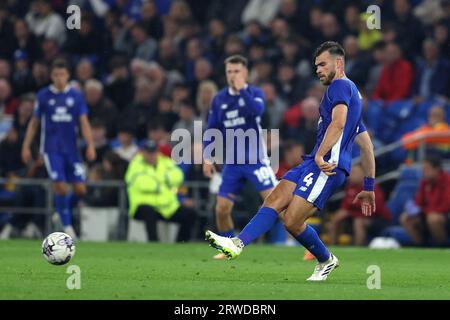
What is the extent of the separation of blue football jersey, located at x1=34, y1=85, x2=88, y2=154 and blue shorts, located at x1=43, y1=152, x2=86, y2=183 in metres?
0.09

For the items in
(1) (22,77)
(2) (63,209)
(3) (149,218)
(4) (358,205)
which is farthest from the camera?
(1) (22,77)

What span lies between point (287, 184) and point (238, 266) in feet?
7.96

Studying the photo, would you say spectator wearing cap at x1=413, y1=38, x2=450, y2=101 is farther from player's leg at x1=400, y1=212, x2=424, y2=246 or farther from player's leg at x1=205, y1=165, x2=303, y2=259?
player's leg at x1=205, y1=165, x2=303, y2=259

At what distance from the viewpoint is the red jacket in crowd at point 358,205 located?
18.2m

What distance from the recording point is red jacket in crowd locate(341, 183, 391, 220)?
18.2 meters

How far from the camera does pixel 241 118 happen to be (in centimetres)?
1478

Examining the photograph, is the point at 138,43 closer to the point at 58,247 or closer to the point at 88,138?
the point at 88,138

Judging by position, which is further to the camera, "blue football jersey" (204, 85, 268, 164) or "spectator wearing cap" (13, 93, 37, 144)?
"spectator wearing cap" (13, 93, 37, 144)

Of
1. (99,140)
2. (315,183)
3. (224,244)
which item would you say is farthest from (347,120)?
(99,140)

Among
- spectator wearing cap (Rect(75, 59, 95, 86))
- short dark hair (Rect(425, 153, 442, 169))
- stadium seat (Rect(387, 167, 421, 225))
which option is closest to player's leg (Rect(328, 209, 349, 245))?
stadium seat (Rect(387, 167, 421, 225))

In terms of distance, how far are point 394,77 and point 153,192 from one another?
462 cm

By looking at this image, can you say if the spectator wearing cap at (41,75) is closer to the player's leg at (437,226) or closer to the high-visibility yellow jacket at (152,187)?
the high-visibility yellow jacket at (152,187)

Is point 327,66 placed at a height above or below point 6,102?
below
